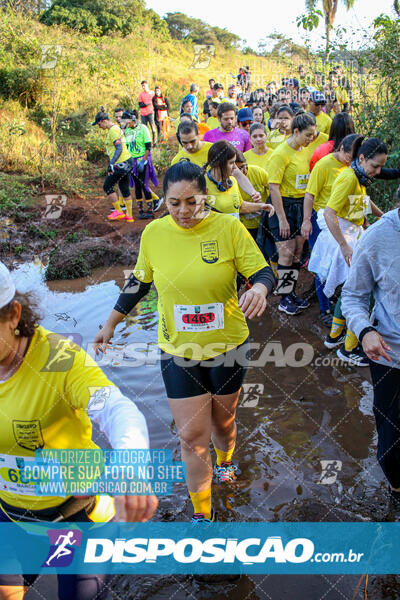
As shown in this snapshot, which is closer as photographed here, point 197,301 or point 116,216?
point 197,301

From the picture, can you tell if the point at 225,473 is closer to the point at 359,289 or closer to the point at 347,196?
the point at 359,289

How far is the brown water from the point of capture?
273 centimetres

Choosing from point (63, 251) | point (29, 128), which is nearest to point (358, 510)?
point (63, 251)

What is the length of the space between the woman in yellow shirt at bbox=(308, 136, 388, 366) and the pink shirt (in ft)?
38.6

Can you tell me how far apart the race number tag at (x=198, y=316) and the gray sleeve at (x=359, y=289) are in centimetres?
70

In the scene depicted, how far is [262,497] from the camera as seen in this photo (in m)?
3.33

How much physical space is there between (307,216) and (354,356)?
64.2 inches

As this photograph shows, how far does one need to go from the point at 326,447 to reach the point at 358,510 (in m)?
0.68

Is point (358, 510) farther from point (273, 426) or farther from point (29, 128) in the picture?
point (29, 128)

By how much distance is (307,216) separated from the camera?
548 cm

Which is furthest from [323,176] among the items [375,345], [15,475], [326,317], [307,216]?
[15,475]

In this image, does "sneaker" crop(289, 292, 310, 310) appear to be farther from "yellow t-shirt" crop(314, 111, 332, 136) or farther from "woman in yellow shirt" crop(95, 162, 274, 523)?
"woman in yellow shirt" crop(95, 162, 274, 523)

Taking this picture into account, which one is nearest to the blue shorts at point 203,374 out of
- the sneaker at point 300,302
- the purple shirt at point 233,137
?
the sneaker at point 300,302

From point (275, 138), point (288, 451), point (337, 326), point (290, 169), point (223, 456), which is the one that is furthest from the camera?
point (275, 138)
